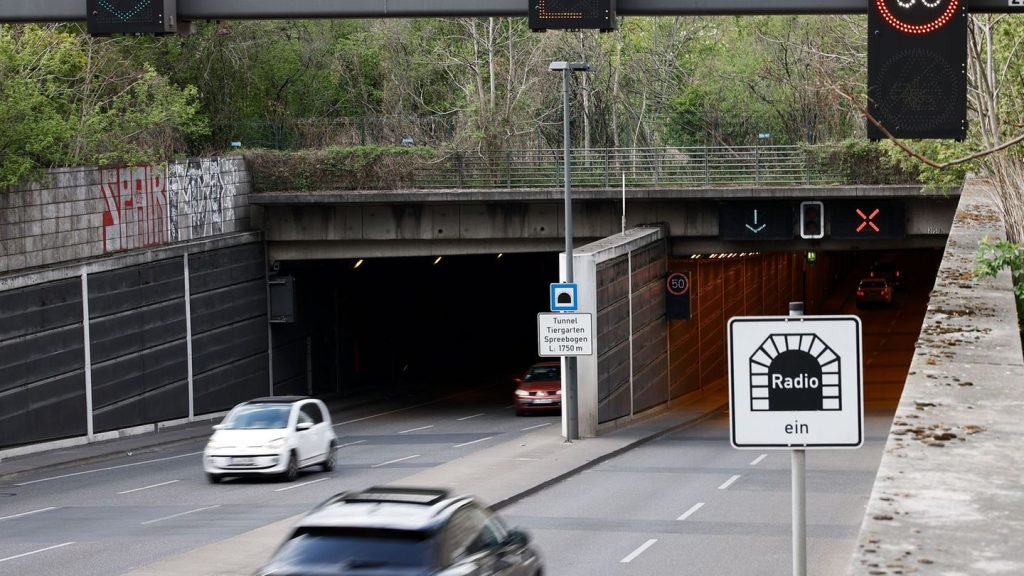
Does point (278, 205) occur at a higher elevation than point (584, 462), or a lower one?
higher

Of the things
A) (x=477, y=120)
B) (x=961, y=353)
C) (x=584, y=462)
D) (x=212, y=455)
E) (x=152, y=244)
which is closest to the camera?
(x=961, y=353)

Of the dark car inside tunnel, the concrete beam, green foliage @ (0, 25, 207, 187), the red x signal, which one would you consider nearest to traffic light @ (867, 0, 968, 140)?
the concrete beam

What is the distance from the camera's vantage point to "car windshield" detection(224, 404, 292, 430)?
25.8 m

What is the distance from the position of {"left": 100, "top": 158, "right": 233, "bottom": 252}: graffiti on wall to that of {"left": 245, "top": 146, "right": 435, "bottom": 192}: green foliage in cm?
251

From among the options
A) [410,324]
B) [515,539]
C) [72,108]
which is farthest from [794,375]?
[410,324]

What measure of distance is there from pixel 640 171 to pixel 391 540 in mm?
34282

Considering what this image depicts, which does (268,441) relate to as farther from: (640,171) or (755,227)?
(640,171)

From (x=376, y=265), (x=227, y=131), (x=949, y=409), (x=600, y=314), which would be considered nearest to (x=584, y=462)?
(x=600, y=314)

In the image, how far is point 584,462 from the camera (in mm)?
27391

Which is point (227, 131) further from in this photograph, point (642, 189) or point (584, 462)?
point (584, 462)

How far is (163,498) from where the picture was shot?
23.8 metres

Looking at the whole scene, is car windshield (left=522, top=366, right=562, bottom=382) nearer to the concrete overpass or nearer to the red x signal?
the concrete overpass

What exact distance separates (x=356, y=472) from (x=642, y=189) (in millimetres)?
16614

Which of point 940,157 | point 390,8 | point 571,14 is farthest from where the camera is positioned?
point 940,157
